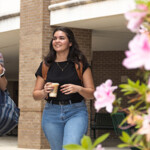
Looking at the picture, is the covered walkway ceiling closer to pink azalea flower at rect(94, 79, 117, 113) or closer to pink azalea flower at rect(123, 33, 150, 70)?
pink azalea flower at rect(94, 79, 117, 113)

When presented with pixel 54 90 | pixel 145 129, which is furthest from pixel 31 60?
pixel 145 129

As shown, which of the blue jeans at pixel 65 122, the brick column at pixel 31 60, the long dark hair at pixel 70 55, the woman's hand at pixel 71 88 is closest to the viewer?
the woman's hand at pixel 71 88

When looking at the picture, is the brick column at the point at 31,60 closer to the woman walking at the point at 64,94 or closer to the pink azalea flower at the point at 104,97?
the woman walking at the point at 64,94

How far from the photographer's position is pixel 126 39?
14273 mm

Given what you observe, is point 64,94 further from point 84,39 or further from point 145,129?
point 84,39

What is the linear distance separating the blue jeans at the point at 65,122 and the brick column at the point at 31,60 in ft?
24.3

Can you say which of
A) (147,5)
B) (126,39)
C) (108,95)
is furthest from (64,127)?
(126,39)

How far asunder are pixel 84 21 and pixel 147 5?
9800mm

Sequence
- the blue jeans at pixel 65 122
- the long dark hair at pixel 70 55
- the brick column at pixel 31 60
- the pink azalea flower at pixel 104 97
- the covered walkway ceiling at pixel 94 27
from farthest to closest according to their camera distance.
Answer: the brick column at pixel 31 60 → the covered walkway ceiling at pixel 94 27 → the long dark hair at pixel 70 55 → the blue jeans at pixel 65 122 → the pink azalea flower at pixel 104 97

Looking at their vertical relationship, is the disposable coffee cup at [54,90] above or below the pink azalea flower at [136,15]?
below

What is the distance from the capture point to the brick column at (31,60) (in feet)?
39.2

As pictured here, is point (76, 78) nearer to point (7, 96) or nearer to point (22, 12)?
point (7, 96)

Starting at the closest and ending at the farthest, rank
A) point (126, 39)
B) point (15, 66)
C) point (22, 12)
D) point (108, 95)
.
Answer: point (108, 95), point (22, 12), point (126, 39), point (15, 66)

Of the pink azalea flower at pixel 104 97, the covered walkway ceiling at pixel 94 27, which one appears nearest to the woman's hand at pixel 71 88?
the pink azalea flower at pixel 104 97
